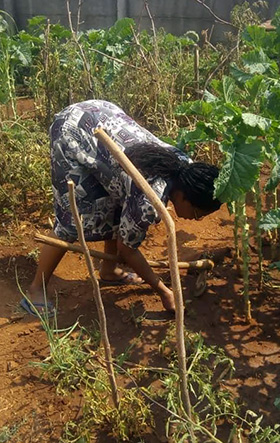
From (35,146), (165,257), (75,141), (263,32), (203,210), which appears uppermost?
(263,32)

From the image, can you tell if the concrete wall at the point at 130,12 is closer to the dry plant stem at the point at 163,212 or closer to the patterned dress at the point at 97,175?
the patterned dress at the point at 97,175

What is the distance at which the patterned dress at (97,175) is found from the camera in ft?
8.30

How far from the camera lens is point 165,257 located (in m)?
3.54

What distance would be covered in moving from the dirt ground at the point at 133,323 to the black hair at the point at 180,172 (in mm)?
746

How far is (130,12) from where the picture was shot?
8.16m

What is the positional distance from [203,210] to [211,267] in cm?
69

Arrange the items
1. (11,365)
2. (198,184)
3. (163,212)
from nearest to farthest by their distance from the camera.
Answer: (163,212)
(198,184)
(11,365)

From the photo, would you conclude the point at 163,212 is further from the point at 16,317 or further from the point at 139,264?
the point at 16,317

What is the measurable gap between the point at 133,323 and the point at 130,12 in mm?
6336

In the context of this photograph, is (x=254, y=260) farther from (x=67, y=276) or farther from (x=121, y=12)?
(x=121, y=12)

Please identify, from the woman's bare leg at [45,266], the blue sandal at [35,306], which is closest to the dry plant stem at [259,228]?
the woman's bare leg at [45,266]

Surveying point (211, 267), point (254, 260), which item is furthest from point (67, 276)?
point (254, 260)

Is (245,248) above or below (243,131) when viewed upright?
below

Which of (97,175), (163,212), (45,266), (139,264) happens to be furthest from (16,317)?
(163,212)
